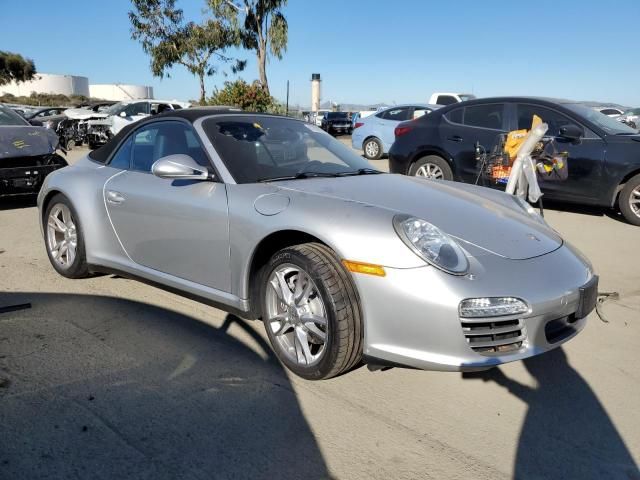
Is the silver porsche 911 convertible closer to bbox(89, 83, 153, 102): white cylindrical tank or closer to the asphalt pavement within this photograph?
the asphalt pavement

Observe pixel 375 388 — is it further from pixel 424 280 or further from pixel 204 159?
pixel 204 159

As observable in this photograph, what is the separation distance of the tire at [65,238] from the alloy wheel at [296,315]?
1865 millimetres

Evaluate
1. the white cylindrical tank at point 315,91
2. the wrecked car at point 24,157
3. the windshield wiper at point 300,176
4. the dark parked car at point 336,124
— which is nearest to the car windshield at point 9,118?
the wrecked car at point 24,157

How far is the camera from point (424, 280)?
2.30 m

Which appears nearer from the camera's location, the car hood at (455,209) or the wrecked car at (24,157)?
the car hood at (455,209)

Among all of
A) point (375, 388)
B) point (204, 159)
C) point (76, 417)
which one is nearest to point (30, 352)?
point (76, 417)

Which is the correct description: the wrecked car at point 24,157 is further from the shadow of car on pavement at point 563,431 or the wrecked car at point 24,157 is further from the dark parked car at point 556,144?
the shadow of car on pavement at point 563,431

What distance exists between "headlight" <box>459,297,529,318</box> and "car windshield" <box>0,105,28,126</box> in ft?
24.3

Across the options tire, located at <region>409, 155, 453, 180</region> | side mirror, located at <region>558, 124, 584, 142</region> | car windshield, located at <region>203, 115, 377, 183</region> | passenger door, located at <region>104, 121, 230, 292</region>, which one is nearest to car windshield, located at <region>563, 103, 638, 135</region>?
side mirror, located at <region>558, 124, 584, 142</region>

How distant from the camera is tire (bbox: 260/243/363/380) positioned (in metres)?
2.45

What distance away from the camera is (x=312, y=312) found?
8.75 ft

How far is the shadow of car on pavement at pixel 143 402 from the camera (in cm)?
204

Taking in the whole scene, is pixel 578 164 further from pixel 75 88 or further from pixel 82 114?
pixel 75 88

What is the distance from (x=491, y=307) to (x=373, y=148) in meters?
12.0
